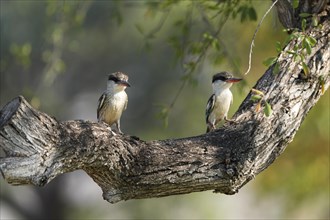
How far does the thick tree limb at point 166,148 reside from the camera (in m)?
4.46

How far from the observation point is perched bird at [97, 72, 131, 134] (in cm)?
782

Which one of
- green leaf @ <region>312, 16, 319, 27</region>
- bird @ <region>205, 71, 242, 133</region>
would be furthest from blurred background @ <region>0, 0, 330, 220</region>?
green leaf @ <region>312, 16, 319, 27</region>

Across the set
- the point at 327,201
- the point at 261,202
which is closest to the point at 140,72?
the point at 261,202

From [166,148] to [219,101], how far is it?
2537 millimetres

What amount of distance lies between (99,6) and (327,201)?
7.62 metres

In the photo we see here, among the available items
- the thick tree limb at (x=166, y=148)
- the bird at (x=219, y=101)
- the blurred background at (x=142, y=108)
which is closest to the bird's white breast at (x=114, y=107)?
the bird at (x=219, y=101)

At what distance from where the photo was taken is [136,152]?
16.6ft

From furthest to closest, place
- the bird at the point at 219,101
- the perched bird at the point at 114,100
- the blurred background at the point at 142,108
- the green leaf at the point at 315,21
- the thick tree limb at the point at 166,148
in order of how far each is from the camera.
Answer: the blurred background at the point at 142,108, the perched bird at the point at 114,100, the bird at the point at 219,101, the green leaf at the point at 315,21, the thick tree limb at the point at 166,148

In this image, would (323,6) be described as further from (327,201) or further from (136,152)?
(327,201)

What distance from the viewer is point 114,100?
783 cm

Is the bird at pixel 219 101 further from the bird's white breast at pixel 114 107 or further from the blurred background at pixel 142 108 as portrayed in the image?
the blurred background at pixel 142 108

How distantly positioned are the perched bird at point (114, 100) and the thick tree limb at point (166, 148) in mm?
2256

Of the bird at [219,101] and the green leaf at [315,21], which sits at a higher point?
the bird at [219,101]

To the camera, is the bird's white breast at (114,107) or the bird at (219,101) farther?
the bird's white breast at (114,107)
